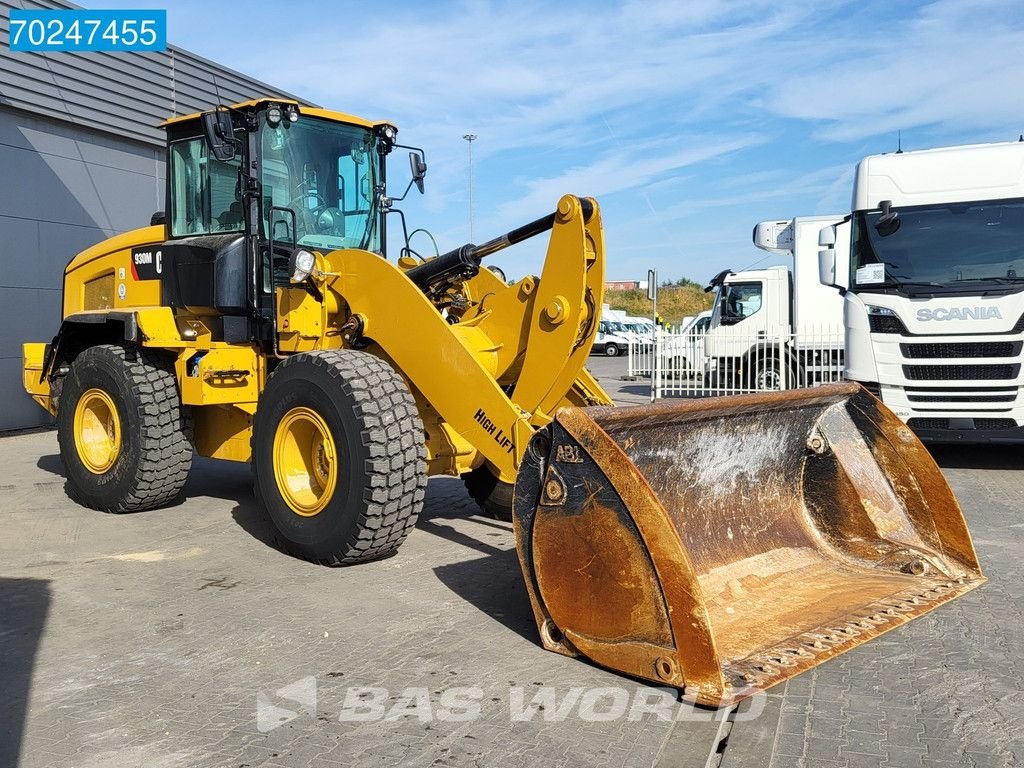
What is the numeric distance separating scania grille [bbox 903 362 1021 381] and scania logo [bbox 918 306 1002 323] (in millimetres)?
491

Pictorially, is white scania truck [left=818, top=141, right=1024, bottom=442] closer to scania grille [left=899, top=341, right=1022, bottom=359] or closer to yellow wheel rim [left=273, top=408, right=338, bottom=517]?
scania grille [left=899, top=341, right=1022, bottom=359]

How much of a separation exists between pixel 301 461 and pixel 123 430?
6.19ft

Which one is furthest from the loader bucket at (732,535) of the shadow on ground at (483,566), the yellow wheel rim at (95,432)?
the yellow wheel rim at (95,432)

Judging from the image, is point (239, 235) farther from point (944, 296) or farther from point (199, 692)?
point (944, 296)

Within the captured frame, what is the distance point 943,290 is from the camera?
8961 millimetres

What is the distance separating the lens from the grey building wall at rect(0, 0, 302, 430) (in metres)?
12.3

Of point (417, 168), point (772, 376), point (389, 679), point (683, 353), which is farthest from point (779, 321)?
point (389, 679)

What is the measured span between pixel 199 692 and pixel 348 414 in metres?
1.85

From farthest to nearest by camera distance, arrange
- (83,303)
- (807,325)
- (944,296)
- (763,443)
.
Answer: (807,325) < (944,296) < (83,303) < (763,443)

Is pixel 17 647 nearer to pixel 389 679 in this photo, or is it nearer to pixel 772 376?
pixel 389 679

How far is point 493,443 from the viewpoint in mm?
5043

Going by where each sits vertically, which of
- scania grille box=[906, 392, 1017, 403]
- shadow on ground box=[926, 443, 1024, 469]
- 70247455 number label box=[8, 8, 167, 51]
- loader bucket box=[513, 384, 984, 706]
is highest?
70247455 number label box=[8, 8, 167, 51]

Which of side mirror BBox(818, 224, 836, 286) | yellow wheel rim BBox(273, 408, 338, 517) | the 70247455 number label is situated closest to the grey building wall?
the 70247455 number label

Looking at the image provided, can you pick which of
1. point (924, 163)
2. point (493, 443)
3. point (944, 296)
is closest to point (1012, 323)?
point (944, 296)
